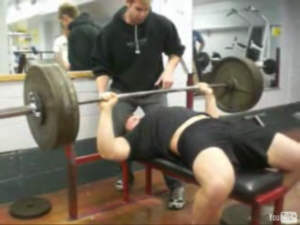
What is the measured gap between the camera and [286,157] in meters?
1.84

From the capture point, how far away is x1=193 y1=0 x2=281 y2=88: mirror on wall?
485cm

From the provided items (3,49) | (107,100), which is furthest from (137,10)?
(3,49)

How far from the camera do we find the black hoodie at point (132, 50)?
2.47 m

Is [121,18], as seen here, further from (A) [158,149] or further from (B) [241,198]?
(B) [241,198]

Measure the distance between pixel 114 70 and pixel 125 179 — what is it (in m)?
0.73

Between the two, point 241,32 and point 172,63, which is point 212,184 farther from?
point 241,32

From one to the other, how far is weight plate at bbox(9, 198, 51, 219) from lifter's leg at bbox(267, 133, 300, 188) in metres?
1.42

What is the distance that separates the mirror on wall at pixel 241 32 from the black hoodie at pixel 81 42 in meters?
1.79

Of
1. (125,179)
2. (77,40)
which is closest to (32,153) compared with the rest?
(125,179)

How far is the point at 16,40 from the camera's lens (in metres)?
3.66

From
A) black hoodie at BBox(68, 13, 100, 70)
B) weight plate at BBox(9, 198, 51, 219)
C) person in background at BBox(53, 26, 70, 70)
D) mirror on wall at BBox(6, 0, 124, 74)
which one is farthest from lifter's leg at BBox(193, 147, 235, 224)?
mirror on wall at BBox(6, 0, 124, 74)

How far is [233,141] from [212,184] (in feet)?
1.16

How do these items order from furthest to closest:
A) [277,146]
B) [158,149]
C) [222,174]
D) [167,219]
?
[167,219], [158,149], [277,146], [222,174]

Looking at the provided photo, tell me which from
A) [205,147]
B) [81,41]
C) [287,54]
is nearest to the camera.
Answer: [205,147]
